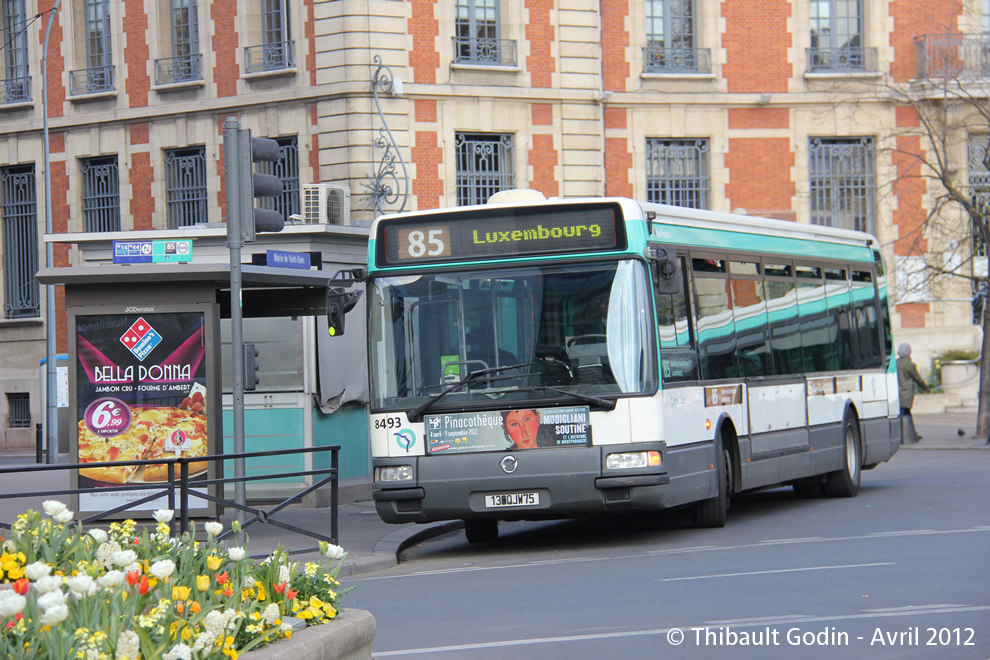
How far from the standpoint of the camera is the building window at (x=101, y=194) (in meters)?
30.8

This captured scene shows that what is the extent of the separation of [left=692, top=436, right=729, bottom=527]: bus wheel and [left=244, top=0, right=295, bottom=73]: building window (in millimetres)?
18125

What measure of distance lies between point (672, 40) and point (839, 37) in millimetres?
4152

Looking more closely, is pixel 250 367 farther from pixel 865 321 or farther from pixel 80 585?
pixel 80 585

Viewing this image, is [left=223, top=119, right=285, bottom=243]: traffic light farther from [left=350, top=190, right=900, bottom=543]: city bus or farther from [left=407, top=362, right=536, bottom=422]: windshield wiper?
[left=407, top=362, right=536, bottom=422]: windshield wiper

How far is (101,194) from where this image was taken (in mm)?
30953

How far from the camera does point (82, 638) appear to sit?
4102mm

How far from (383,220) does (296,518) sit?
4.01 meters

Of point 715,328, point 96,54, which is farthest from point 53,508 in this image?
point 96,54

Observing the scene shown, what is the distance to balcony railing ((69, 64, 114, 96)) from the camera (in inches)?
1206

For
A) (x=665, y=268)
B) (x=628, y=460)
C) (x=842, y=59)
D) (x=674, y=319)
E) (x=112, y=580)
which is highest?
(x=842, y=59)

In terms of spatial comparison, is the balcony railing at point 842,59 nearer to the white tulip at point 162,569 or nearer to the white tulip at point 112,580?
the white tulip at point 162,569

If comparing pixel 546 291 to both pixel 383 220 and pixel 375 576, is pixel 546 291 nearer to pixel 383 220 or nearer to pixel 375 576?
pixel 383 220

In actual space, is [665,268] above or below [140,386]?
above

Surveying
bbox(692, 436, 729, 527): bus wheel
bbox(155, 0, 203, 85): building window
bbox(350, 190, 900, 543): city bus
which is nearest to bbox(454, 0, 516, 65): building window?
bbox(155, 0, 203, 85): building window
